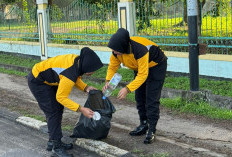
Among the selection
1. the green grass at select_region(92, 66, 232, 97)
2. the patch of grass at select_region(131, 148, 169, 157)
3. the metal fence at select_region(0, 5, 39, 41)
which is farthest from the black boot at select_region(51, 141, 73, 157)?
the metal fence at select_region(0, 5, 39, 41)

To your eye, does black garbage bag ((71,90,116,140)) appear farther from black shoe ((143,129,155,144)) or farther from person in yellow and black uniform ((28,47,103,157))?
black shoe ((143,129,155,144))

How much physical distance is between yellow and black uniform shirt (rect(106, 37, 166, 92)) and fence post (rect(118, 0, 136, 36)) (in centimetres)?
463

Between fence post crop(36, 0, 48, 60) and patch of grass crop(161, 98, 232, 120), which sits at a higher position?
fence post crop(36, 0, 48, 60)

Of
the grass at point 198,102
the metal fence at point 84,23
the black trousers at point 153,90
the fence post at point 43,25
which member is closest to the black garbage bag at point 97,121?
the black trousers at point 153,90

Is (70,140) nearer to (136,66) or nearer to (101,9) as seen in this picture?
(136,66)

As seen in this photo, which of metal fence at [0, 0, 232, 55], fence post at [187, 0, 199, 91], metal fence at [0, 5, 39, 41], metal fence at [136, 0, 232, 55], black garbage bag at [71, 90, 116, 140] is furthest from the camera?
metal fence at [0, 5, 39, 41]

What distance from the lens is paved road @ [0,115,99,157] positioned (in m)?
4.86

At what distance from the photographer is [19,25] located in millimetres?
14383

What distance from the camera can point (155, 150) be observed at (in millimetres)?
4715

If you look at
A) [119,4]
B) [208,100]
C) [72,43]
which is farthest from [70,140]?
[72,43]

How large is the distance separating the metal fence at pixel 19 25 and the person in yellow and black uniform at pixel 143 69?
8486mm

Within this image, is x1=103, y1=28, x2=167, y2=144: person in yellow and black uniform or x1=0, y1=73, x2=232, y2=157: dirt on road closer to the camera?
x1=103, y1=28, x2=167, y2=144: person in yellow and black uniform

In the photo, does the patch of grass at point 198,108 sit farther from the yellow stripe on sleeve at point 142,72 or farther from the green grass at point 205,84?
the yellow stripe on sleeve at point 142,72

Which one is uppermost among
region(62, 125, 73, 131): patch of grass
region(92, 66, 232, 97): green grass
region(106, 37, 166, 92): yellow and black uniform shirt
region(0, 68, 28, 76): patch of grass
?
region(106, 37, 166, 92): yellow and black uniform shirt
